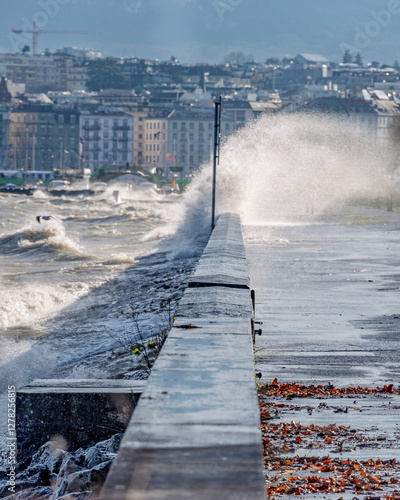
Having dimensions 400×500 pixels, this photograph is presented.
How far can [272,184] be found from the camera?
139ft

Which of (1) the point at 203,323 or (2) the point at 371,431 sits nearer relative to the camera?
(2) the point at 371,431

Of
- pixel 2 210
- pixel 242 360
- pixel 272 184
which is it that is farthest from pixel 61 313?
pixel 2 210

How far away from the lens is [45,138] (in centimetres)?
16450

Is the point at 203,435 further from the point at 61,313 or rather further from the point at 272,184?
the point at 272,184

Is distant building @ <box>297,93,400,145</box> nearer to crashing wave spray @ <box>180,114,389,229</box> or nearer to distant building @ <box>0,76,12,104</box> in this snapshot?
crashing wave spray @ <box>180,114,389,229</box>

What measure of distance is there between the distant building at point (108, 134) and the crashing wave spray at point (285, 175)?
68.0 metres

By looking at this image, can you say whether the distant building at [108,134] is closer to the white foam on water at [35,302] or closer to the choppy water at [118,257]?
the choppy water at [118,257]

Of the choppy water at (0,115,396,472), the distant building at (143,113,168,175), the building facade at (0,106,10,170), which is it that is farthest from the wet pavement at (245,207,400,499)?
the building facade at (0,106,10,170)

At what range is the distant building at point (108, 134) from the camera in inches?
6280

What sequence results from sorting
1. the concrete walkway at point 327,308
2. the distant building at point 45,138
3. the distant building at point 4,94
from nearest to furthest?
the concrete walkway at point 327,308 < the distant building at point 45,138 < the distant building at point 4,94

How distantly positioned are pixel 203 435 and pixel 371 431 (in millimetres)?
2346

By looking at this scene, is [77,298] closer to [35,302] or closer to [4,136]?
[35,302]

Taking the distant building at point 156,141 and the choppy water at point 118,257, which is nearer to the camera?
the choppy water at point 118,257

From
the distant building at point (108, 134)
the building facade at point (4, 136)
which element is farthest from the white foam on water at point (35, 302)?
the building facade at point (4, 136)
